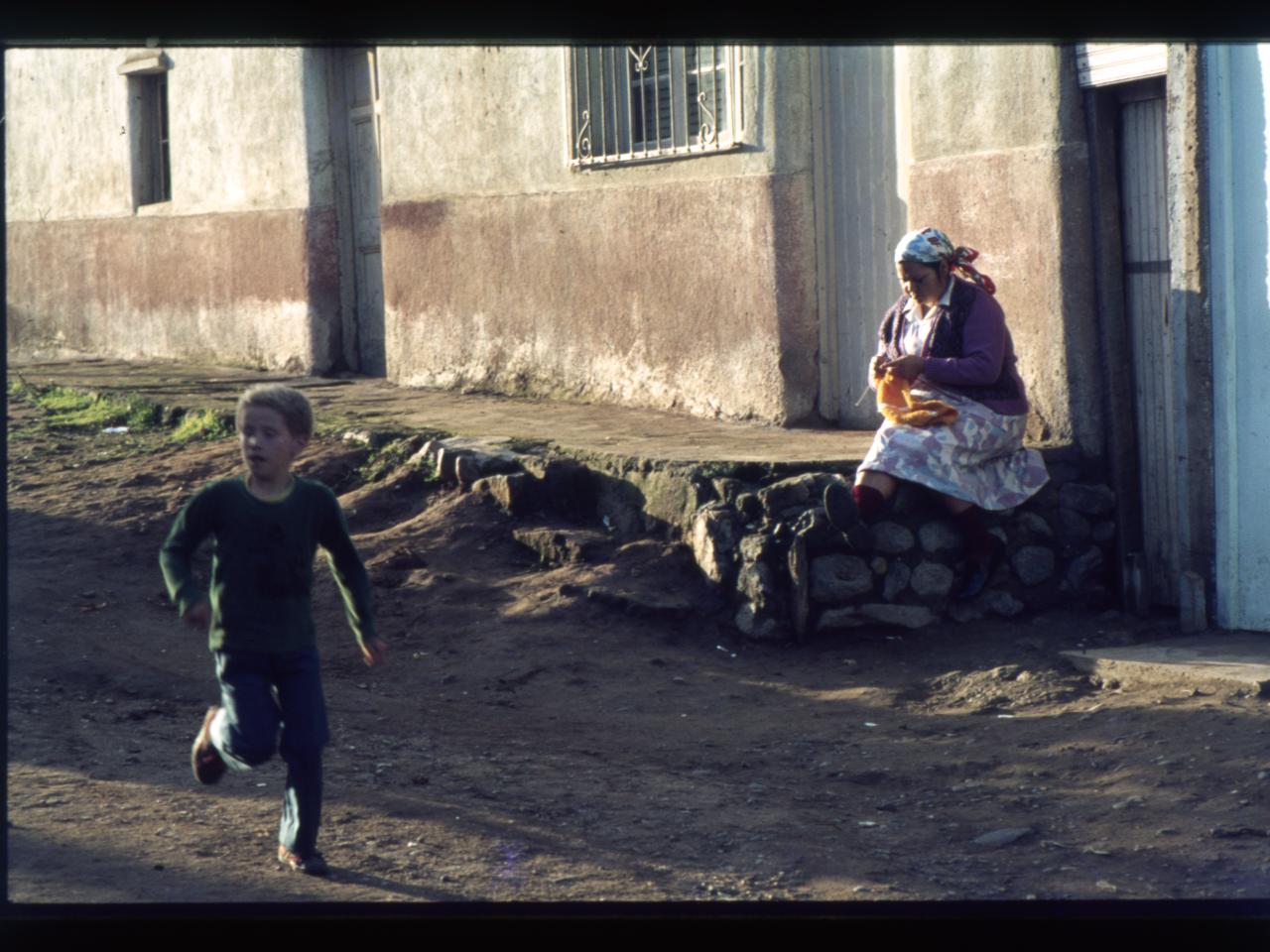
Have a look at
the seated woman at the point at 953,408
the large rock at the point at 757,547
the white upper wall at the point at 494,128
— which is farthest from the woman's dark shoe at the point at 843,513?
the white upper wall at the point at 494,128

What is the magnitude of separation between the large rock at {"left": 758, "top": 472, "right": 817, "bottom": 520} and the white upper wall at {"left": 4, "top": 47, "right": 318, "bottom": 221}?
574 cm

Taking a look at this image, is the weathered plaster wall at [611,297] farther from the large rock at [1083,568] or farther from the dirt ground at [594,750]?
the large rock at [1083,568]

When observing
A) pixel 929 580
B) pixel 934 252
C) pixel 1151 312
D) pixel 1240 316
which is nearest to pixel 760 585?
pixel 929 580

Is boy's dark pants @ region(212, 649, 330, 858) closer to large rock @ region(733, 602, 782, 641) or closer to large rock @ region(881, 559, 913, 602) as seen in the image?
large rock @ region(733, 602, 782, 641)

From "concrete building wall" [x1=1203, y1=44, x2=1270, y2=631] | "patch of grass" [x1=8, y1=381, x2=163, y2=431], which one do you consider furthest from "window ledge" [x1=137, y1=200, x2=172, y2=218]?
"concrete building wall" [x1=1203, y1=44, x2=1270, y2=631]

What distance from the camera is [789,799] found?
511cm

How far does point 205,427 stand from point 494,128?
2442 millimetres

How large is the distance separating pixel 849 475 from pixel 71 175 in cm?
923


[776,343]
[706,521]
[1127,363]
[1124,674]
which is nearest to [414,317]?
[776,343]

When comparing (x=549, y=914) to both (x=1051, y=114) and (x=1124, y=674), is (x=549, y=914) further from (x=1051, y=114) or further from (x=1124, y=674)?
(x=1051, y=114)

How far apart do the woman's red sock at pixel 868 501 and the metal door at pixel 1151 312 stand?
1.21m

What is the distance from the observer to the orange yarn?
6.52m

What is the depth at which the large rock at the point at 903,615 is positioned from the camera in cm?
680

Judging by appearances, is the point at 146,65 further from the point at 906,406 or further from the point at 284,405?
the point at 284,405
